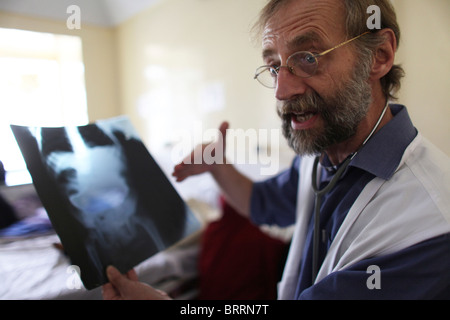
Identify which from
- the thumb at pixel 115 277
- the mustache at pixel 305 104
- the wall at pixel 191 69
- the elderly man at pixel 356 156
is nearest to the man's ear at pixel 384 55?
the elderly man at pixel 356 156

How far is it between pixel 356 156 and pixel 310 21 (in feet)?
0.93

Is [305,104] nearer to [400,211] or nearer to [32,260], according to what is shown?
[400,211]

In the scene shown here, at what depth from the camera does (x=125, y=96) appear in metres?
0.73

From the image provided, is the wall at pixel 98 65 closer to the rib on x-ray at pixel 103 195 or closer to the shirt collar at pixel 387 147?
the rib on x-ray at pixel 103 195

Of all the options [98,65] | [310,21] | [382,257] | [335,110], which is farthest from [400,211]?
[98,65]

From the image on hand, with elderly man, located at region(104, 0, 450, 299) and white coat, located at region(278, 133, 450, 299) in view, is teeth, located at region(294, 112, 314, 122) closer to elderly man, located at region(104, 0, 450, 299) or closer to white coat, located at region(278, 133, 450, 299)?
elderly man, located at region(104, 0, 450, 299)

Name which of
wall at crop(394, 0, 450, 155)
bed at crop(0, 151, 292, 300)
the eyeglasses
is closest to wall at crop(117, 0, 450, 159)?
wall at crop(394, 0, 450, 155)

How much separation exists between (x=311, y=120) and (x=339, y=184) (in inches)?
6.6

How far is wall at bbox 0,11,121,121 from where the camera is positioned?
Answer: 0.59 metres

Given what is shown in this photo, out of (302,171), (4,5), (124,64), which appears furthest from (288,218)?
(4,5)

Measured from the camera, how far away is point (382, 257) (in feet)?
1.69

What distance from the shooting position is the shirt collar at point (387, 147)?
604 millimetres

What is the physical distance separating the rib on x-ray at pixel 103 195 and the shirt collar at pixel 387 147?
0.39m

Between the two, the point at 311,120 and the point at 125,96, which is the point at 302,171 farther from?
the point at 125,96
